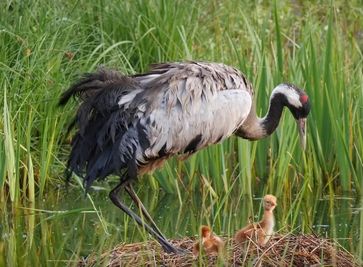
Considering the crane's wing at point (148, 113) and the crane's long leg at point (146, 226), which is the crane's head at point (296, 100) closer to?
the crane's wing at point (148, 113)

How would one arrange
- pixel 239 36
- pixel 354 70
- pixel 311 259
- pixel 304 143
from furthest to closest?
pixel 239 36
pixel 354 70
pixel 304 143
pixel 311 259

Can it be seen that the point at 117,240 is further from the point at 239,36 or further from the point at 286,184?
the point at 239,36

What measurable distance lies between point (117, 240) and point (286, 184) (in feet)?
5.02

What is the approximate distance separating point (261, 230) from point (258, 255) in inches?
12.5

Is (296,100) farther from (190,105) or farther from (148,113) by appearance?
(148,113)

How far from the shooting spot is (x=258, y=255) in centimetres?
761

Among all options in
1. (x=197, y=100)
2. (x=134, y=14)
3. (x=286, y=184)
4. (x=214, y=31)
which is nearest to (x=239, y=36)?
(x=214, y=31)

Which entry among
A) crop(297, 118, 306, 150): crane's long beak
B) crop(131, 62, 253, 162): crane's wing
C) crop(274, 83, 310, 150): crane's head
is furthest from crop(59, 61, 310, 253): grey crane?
crop(297, 118, 306, 150): crane's long beak

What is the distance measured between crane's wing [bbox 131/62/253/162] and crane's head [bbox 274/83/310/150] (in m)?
0.35

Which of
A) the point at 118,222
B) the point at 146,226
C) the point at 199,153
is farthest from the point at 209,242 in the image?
the point at 199,153

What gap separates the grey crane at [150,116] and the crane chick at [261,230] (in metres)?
0.43

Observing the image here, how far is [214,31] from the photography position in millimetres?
12031

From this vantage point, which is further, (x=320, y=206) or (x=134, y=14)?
(x=134, y=14)

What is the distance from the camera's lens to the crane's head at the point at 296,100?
9125mm
